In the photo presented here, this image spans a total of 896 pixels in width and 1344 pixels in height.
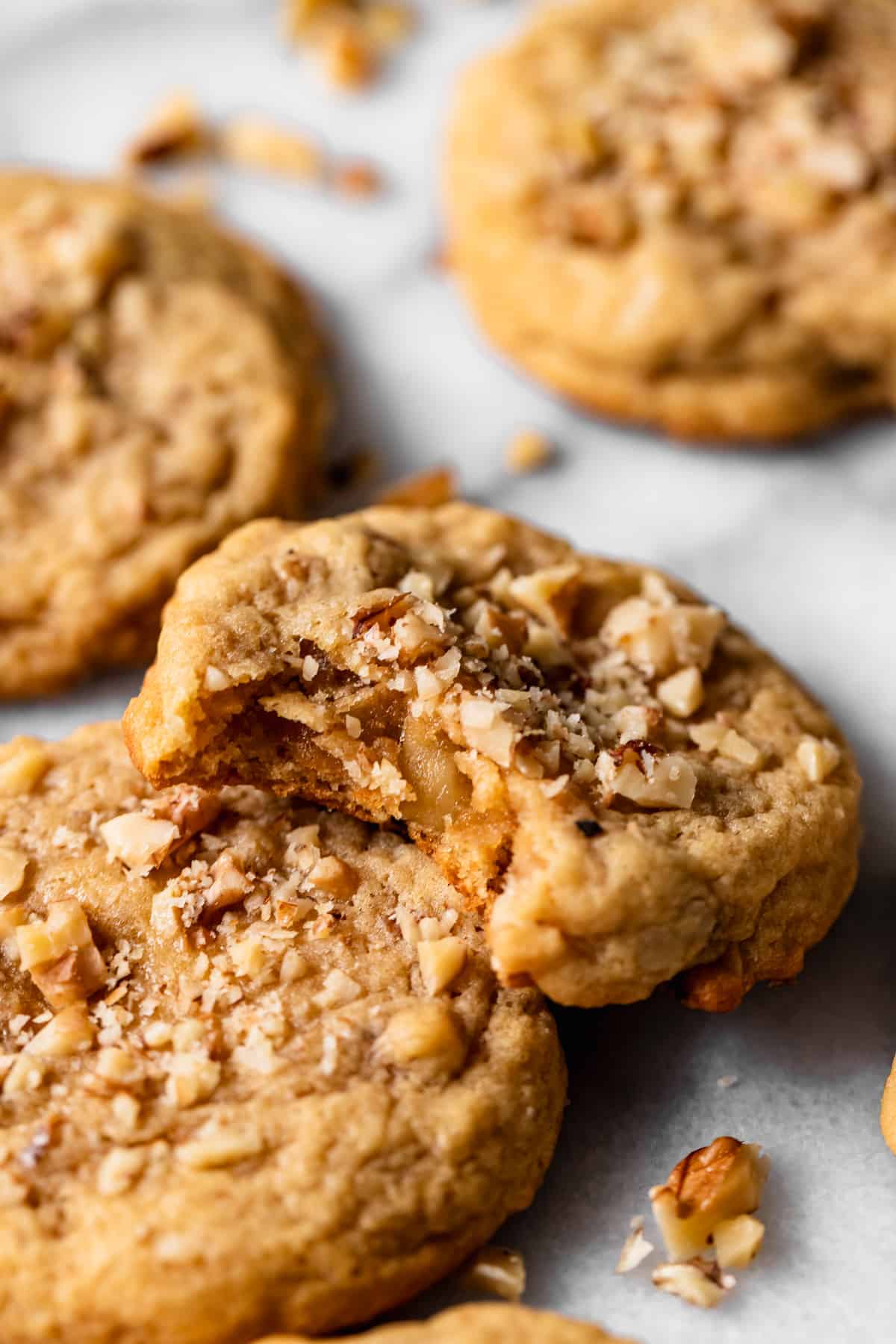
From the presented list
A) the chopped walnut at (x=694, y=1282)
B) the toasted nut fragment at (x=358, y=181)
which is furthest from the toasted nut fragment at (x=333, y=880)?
the toasted nut fragment at (x=358, y=181)

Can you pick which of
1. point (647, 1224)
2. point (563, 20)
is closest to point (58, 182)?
point (563, 20)

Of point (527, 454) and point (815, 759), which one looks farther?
point (527, 454)

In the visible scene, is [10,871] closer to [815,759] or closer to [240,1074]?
[240,1074]

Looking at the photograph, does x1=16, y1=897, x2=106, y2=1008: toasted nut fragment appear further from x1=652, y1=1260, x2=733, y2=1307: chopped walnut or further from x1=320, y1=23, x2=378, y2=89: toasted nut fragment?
x1=320, y1=23, x2=378, y2=89: toasted nut fragment

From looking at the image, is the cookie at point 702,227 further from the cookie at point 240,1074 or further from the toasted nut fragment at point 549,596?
the cookie at point 240,1074

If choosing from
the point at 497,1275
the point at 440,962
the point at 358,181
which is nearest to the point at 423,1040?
the point at 440,962

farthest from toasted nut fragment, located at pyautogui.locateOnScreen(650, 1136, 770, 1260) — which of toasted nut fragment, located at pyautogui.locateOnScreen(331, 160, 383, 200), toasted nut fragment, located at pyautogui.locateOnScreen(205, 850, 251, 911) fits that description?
toasted nut fragment, located at pyautogui.locateOnScreen(331, 160, 383, 200)

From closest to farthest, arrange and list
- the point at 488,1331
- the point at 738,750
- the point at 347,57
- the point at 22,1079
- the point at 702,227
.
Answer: the point at 488,1331 < the point at 22,1079 < the point at 738,750 < the point at 702,227 < the point at 347,57
